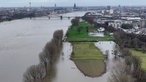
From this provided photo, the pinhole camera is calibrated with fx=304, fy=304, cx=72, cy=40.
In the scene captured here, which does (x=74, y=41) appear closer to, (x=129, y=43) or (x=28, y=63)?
(x=129, y=43)

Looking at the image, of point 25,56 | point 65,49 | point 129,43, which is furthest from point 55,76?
point 129,43

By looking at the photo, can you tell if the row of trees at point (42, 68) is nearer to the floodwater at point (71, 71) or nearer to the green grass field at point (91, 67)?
the floodwater at point (71, 71)

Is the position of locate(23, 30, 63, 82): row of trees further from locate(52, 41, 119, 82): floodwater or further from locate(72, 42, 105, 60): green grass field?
locate(72, 42, 105, 60): green grass field

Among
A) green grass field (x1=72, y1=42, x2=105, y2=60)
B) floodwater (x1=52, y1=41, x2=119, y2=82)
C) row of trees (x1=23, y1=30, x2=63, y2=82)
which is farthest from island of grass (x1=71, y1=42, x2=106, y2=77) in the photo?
row of trees (x1=23, y1=30, x2=63, y2=82)

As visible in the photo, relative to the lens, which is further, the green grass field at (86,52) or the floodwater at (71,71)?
the green grass field at (86,52)

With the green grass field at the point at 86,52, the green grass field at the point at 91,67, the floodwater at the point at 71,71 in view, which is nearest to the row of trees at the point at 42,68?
the floodwater at the point at 71,71

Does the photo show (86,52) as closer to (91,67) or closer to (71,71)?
(91,67)

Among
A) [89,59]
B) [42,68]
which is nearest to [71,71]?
[42,68]

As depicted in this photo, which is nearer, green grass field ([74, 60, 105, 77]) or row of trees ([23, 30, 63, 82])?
row of trees ([23, 30, 63, 82])
